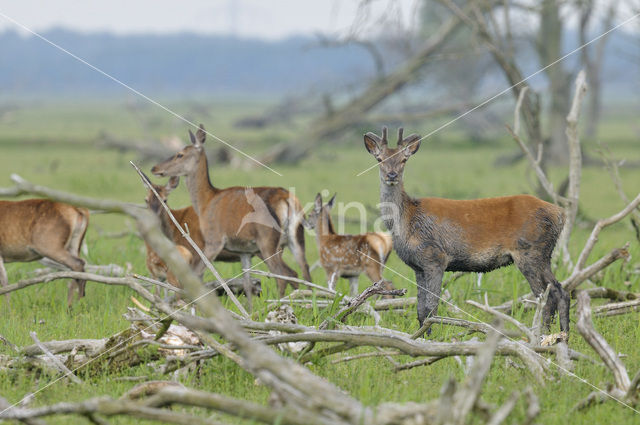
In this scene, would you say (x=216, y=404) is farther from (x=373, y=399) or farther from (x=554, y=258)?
(x=554, y=258)

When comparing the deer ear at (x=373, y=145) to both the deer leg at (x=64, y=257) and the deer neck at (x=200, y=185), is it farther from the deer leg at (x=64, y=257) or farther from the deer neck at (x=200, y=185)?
the deer leg at (x=64, y=257)

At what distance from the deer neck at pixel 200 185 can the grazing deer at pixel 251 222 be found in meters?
0.01

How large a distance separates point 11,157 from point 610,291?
2536 cm

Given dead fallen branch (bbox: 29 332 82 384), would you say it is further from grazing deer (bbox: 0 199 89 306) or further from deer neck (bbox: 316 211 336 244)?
deer neck (bbox: 316 211 336 244)

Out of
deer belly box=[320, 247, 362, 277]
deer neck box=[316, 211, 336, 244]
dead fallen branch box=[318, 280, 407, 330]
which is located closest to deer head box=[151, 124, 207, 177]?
deer neck box=[316, 211, 336, 244]

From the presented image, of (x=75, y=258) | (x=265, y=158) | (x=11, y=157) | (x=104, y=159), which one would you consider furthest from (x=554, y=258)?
(x=11, y=157)

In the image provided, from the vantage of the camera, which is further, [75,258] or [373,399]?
[75,258]

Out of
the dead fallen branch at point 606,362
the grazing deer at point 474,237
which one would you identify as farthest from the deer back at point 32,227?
the dead fallen branch at point 606,362

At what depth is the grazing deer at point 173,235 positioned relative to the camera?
6.88 meters

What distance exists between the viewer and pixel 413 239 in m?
5.42

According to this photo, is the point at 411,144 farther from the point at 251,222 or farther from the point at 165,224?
the point at 165,224

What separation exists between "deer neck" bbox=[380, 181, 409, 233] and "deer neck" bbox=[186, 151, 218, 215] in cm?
202

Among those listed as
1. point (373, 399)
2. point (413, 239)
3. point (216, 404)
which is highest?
point (413, 239)

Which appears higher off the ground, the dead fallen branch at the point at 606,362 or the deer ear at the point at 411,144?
the deer ear at the point at 411,144
